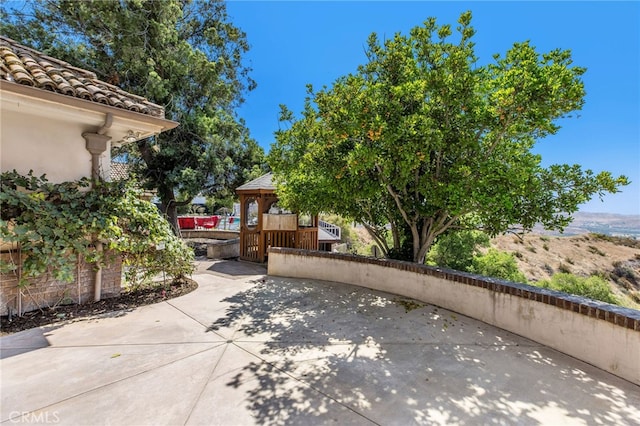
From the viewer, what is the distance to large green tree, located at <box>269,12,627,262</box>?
517cm

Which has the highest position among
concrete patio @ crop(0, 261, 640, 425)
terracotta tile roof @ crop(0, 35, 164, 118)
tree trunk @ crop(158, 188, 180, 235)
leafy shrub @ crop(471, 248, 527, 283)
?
terracotta tile roof @ crop(0, 35, 164, 118)

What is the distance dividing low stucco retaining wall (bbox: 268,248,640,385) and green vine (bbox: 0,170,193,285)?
182 inches

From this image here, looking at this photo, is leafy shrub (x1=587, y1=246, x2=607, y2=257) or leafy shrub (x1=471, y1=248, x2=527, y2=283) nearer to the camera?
leafy shrub (x1=471, y1=248, x2=527, y2=283)

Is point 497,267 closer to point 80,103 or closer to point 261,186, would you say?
point 261,186

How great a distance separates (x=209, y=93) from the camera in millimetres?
14789

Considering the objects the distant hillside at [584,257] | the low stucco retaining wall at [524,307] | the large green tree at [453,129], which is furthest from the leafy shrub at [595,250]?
the low stucco retaining wall at [524,307]

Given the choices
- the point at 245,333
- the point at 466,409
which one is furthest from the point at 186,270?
the point at 466,409

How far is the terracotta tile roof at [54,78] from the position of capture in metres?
4.60

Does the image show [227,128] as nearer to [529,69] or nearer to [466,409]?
[529,69]

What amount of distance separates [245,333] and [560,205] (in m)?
6.82

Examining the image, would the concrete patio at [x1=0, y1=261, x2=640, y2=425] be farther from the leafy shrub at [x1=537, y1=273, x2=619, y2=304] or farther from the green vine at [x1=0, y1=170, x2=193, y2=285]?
the leafy shrub at [x1=537, y1=273, x2=619, y2=304]

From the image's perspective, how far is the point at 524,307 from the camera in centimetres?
477

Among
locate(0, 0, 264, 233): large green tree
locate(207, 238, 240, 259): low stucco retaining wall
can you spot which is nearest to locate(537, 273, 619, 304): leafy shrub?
locate(207, 238, 240, 259): low stucco retaining wall

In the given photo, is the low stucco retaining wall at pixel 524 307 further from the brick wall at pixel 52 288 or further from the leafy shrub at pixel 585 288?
the leafy shrub at pixel 585 288
